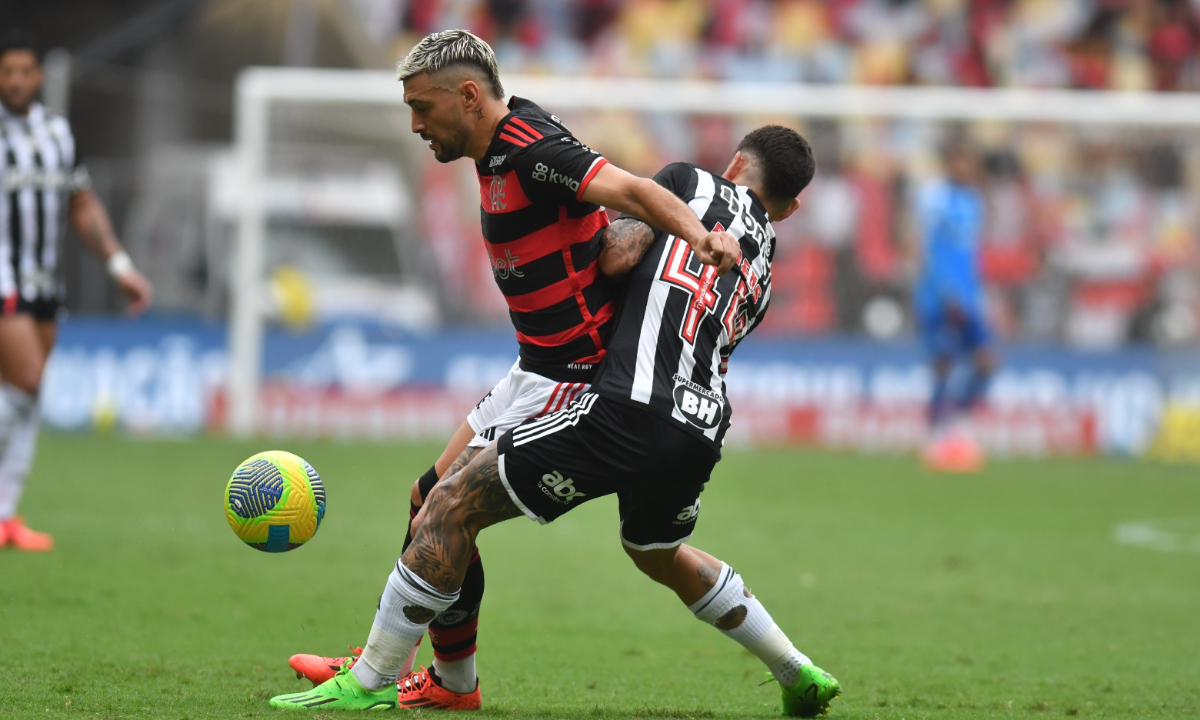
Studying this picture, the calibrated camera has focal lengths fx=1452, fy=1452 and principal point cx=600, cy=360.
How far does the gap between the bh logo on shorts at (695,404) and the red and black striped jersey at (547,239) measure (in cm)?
34

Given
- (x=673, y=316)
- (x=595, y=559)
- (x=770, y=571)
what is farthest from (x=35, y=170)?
(x=673, y=316)

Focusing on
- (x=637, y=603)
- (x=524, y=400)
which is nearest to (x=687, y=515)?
(x=524, y=400)

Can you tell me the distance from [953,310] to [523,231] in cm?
961

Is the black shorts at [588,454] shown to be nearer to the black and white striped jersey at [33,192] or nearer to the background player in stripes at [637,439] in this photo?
the background player in stripes at [637,439]

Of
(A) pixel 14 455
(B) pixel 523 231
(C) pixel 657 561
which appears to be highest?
(B) pixel 523 231

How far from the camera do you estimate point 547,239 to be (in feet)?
15.0

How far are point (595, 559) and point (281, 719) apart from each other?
461 centimetres

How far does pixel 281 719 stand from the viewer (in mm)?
4355

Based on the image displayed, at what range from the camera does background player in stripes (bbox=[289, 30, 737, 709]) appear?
432cm

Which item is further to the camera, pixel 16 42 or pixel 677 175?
pixel 16 42

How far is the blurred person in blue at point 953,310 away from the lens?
13305 mm

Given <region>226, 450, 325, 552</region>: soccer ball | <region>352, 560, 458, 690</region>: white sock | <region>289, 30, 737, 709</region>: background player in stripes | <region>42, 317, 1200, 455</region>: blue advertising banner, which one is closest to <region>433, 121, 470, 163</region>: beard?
<region>289, 30, 737, 709</region>: background player in stripes

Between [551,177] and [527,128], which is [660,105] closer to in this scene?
[527,128]

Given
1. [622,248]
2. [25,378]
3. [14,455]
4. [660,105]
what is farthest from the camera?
[660,105]
